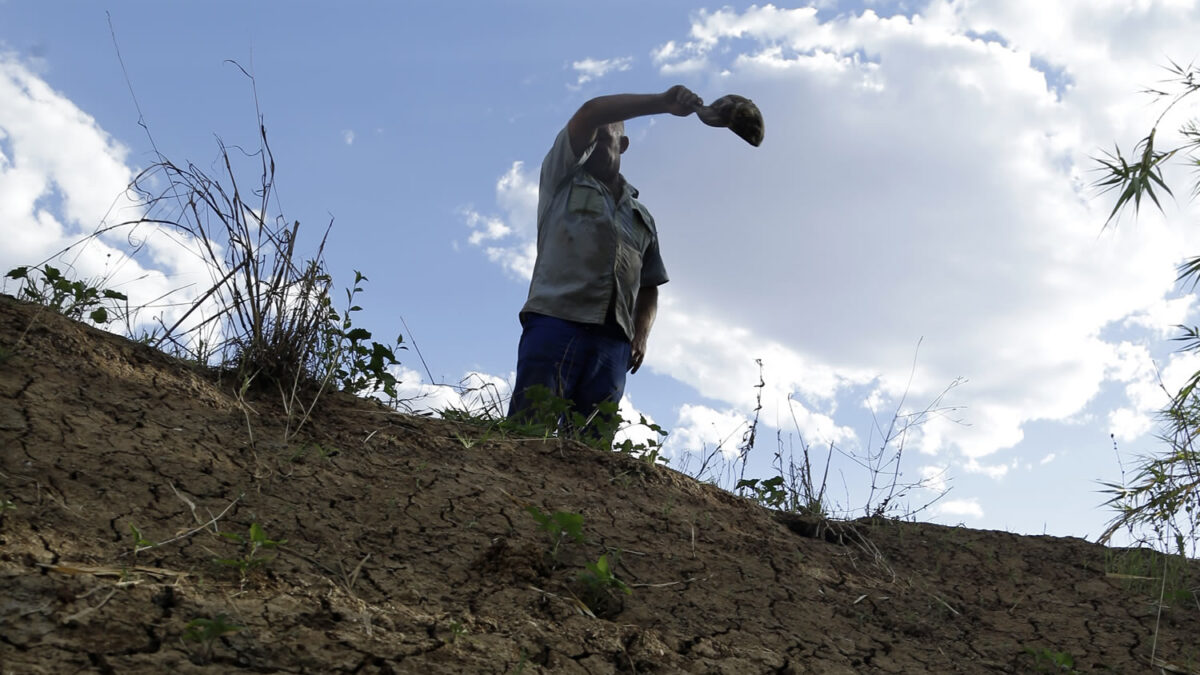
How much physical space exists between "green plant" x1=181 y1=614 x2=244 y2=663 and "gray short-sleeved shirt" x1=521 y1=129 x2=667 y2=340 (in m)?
2.48

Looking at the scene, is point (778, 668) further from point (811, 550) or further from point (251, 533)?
point (251, 533)

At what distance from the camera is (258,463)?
260cm

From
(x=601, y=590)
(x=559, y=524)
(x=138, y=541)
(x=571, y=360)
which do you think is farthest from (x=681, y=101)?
(x=138, y=541)

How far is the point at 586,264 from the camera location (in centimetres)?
420

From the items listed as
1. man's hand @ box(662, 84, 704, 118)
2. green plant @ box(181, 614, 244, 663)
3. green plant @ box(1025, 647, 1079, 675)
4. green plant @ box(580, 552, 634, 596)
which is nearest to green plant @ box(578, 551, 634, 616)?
green plant @ box(580, 552, 634, 596)

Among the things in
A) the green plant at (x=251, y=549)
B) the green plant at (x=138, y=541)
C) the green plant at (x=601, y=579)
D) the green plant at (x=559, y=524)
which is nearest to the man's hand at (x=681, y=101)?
the green plant at (x=559, y=524)

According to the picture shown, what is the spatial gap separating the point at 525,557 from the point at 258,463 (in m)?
0.82

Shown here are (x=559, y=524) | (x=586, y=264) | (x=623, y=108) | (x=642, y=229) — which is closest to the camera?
(x=559, y=524)

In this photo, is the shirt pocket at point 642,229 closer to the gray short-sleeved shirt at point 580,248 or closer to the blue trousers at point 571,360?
the gray short-sleeved shirt at point 580,248

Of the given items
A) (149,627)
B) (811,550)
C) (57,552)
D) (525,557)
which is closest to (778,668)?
(525,557)

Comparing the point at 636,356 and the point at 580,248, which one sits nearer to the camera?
the point at 580,248

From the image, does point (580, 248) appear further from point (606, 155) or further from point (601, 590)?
point (601, 590)

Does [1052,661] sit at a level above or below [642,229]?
below

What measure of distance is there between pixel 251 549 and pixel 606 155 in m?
Result: 2.81
